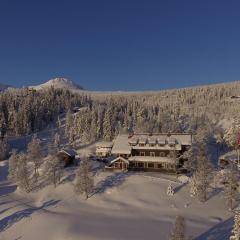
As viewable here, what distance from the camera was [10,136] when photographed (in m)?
166

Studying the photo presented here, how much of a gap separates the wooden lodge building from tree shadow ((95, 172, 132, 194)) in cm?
697

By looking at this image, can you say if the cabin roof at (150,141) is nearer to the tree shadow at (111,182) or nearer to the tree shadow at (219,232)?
the tree shadow at (111,182)

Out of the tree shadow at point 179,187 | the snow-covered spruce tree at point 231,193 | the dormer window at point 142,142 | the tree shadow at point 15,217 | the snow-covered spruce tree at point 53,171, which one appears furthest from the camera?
the dormer window at point 142,142

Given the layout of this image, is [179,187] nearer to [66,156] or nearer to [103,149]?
[66,156]

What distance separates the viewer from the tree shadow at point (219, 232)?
51900mm

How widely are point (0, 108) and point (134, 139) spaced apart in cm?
11308

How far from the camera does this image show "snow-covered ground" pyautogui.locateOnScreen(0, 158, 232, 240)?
56.2m

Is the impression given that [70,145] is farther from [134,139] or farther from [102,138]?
[134,139]

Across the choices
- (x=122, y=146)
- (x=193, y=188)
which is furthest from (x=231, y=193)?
(x=122, y=146)

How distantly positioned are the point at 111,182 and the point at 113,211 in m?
12.3

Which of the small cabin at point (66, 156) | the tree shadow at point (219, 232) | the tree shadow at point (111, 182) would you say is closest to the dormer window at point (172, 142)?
the tree shadow at point (111, 182)

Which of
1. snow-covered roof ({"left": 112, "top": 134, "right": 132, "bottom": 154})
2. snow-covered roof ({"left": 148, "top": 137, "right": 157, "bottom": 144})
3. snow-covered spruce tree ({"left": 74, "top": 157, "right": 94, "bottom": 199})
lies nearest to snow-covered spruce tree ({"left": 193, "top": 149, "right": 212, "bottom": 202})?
snow-covered roof ({"left": 148, "top": 137, "right": 157, "bottom": 144})

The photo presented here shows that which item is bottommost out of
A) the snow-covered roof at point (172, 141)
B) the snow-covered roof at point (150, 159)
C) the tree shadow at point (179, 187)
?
the tree shadow at point (179, 187)

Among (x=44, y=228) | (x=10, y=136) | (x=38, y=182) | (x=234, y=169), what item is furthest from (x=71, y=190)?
(x=10, y=136)
